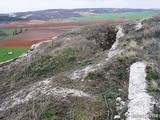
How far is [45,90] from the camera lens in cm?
1185

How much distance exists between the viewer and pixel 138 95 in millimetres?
9102

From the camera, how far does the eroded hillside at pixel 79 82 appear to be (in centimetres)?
963

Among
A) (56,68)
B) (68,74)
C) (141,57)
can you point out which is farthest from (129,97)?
(56,68)

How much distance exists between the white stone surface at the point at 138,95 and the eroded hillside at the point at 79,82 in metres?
0.23

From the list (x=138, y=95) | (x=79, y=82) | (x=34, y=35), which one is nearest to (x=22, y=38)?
(x=34, y=35)

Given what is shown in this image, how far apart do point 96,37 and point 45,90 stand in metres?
9.05

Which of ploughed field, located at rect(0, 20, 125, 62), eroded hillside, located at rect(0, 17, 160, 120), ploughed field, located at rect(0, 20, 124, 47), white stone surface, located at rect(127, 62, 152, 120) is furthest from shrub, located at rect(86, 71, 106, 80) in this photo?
ploughed field, located at rect(0, 20, 124, 47)

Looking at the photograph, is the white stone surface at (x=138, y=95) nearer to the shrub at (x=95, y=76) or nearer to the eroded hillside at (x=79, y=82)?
the eroded hillside at (x=79, y=82)

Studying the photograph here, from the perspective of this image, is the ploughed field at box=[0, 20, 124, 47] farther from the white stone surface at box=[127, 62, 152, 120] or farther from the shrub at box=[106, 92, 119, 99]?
the shrub at box=[106, 92, 119, 99]

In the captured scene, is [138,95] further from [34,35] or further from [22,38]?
[34,35]

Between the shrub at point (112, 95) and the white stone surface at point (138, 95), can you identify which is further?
the shrub at point (112, 95)

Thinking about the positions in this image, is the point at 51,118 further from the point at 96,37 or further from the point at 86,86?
the point at 96,37

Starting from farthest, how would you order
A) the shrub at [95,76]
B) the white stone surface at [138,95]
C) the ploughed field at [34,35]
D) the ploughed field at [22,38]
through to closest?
the ploughed field at [34,35] → the ploughed field at [22,38] → the shrub at [95,76] → the white stone surface at [138,95]

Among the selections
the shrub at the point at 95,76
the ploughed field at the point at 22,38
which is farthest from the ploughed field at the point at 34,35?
the shrub at the point at 95,76
